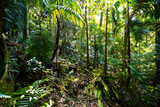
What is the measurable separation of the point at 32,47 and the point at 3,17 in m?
1.08

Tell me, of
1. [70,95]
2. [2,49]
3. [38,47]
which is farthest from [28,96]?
[38,47]

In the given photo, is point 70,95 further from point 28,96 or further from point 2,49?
point 2,49

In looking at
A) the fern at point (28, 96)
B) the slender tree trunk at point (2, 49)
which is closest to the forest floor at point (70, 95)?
the fern at point (28, 96)

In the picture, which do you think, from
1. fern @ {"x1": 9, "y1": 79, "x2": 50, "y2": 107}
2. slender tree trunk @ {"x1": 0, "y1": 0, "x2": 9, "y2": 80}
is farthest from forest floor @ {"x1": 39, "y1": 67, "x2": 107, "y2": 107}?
slender tree trunk @ {"x1": 0, "y1": 0, "x2": 9, "y2": 80}

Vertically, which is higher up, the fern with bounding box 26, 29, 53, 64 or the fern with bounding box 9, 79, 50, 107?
the fern with bounding box 26, 29, 53, 64

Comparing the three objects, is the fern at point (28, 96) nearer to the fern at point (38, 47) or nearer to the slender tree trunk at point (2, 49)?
the slender tree trunk at point (2, 49)

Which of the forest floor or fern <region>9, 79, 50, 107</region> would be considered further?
the forest floor

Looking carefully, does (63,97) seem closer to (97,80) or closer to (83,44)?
(97,80)

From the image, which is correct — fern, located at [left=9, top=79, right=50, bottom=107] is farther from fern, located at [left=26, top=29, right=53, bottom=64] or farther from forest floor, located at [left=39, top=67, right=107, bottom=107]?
fern, located at [left=26, top=29, right=53, bottom=64]

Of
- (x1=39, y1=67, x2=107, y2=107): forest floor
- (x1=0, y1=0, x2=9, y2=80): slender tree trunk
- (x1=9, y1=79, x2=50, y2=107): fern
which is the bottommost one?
(x1=39, y1=67, x2=107, y2=107): forest floor

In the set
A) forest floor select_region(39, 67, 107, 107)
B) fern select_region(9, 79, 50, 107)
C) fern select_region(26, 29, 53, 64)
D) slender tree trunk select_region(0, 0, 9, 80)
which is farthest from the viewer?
fern select_region(26, 29, 53, 64)

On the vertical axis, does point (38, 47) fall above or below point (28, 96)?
above

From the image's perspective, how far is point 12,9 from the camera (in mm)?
2500

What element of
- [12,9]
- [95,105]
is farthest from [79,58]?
[12,9]
